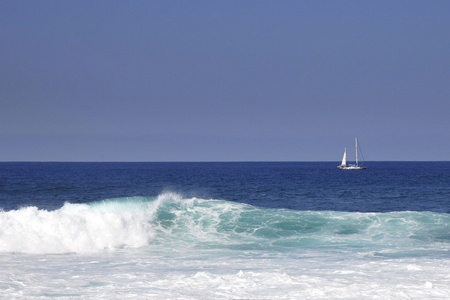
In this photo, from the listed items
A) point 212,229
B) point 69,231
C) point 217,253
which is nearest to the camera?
point 217,253

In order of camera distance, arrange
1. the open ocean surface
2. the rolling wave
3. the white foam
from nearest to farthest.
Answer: the open ocean surface < the white foam < the rolling wave

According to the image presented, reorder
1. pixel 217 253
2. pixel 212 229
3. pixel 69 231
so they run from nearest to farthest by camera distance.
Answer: pixel 217 253 → pixel 69 231 → pixel 212 229

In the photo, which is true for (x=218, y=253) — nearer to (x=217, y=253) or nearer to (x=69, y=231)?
(x=217, y=253)

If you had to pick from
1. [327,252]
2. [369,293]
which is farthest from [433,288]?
[327,252]

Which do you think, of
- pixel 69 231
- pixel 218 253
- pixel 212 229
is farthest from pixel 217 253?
pixel 69 231

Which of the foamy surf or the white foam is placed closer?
the foamy surf

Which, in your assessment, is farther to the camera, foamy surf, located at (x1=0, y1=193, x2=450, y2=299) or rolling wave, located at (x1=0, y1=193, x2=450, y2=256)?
rolling wave, located at (x1=0, y1=193, x2=450, y2=256)

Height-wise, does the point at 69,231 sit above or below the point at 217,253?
above

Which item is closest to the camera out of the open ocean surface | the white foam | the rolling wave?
the open ocean surface

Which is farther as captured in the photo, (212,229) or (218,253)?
(212,229)

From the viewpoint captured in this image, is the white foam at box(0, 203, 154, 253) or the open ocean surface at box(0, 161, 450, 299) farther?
the white foam at box(0, 203, 154, 253)

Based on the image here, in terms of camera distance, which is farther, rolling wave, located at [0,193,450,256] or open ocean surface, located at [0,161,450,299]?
rolling wave, located at [0,193,450,256]

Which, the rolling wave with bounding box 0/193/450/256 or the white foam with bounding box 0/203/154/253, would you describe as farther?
the rolling wave with bounding box 0/193/450/256

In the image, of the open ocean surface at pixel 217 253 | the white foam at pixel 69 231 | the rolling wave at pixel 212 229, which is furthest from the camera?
the rolling wave at pixel 212 229
